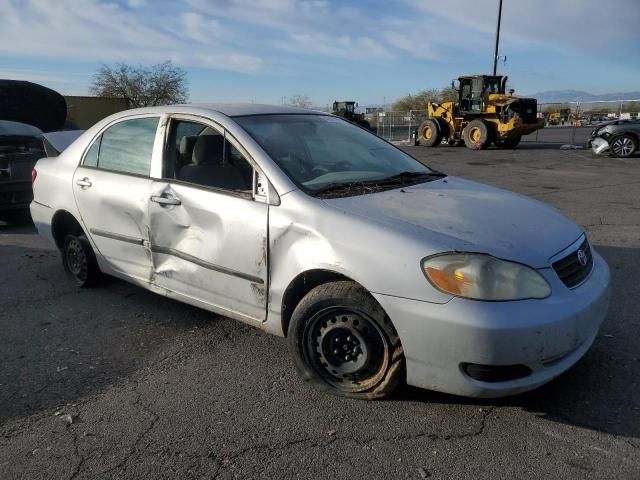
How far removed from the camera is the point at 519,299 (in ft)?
8.55

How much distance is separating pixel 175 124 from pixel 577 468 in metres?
3.22

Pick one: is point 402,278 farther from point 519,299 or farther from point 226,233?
point 226,233

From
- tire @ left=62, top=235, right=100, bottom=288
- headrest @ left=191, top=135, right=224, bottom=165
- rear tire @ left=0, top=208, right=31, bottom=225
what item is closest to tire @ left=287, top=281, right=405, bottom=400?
headrest @ left=191, top=135, right=224, bottom=165

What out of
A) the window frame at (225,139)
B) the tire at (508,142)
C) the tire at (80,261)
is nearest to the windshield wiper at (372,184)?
the window frame at (225,139)

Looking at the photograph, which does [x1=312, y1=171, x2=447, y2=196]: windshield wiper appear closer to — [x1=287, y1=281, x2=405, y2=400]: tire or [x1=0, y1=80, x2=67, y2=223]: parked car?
[x1=287, y1=281, x2=405, y2=400]: tire

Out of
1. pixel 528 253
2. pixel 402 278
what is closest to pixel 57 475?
pixel 402 278

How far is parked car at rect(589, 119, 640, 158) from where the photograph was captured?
17.1 meters

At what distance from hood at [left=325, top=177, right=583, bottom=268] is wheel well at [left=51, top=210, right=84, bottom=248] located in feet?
9.20

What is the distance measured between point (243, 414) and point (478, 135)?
2139cm

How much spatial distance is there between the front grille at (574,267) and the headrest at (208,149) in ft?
7.31

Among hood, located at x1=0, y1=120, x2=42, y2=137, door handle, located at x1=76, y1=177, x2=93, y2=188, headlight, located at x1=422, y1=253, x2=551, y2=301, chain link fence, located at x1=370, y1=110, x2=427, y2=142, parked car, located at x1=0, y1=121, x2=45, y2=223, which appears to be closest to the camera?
headlight, located at x1=422, y1=253, x2=551, y2=301

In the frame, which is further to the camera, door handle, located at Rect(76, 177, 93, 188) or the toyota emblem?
door handle, located at Rect(76, 177, 93, 188)

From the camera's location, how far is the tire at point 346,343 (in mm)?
2838

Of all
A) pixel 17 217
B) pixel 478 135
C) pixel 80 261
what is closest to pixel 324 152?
pixel 80 261
